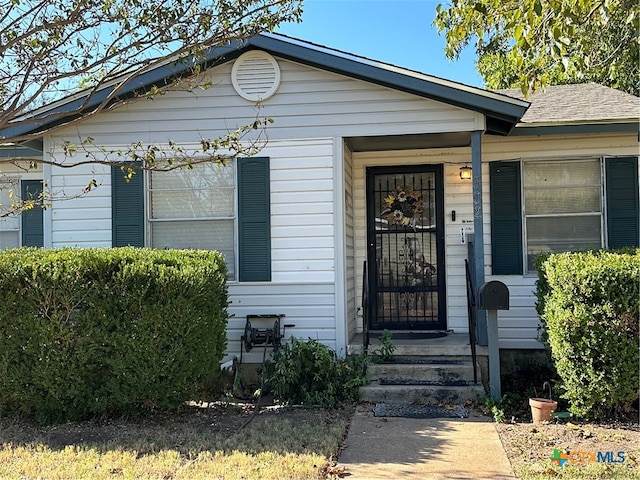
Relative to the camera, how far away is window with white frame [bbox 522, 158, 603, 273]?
23.8 feet

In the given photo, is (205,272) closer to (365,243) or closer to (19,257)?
(19,257)

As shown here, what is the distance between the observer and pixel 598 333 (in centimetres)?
503

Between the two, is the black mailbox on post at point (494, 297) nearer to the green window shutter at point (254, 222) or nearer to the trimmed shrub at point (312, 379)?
the trimmed shrub at point (312, 379)

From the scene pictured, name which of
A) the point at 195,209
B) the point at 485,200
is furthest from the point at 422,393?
the point at 195,209

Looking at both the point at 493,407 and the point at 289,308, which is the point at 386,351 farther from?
the point at 493,407

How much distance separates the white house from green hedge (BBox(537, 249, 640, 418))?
158 cm

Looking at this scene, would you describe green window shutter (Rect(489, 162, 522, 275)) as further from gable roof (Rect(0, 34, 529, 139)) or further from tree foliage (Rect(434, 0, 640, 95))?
tree foliage (Rect(434, 0, 640, 95))

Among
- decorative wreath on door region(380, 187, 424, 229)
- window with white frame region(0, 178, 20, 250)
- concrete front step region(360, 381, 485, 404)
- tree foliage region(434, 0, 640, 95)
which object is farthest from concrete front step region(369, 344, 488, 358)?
window with white frame region(0, 178, 20, 250)

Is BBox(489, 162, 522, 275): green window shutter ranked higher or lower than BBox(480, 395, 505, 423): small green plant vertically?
higher

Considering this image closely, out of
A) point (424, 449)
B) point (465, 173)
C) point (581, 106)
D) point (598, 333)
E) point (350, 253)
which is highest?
point (581, 106)

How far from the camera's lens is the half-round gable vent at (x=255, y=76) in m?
6.85

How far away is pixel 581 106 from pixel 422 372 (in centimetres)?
418

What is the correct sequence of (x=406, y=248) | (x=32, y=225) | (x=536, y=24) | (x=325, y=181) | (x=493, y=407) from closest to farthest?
(x=536, y=24) → (x=493, y=407) → (x=325, y=181) → (x=406, y=248) → (x=32, y=225)

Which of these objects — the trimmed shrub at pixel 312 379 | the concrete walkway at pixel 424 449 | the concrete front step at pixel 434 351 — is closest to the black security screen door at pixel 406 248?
the concrete front step at pixel 434 351
